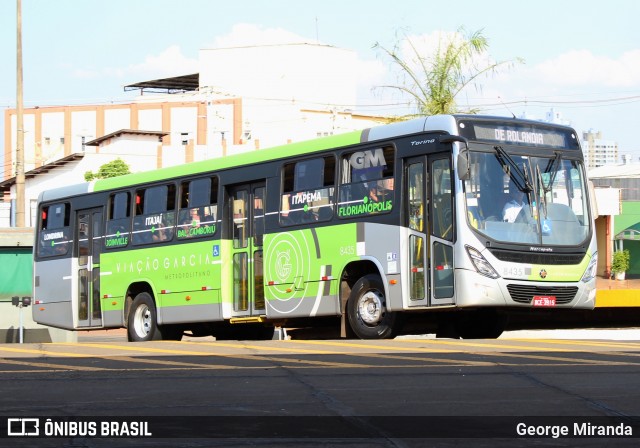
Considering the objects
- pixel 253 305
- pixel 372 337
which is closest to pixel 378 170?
pixel 372 337

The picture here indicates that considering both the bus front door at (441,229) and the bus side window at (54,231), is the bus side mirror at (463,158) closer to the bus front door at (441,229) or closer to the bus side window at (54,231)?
the bus front door at (441,229)

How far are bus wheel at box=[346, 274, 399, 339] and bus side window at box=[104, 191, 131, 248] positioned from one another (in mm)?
6389

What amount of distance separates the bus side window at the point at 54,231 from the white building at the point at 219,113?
66670mm

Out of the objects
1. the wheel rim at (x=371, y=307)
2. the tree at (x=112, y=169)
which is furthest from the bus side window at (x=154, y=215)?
the tree at (x=112, y=169)

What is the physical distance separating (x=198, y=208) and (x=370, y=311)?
482 cm

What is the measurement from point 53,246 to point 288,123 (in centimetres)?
7529

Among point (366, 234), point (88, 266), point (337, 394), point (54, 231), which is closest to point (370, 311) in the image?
point (366, 234)

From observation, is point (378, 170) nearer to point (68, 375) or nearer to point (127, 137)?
point (68, 375)

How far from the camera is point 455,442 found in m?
7.52

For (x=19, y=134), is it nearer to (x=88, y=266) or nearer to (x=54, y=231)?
(x=54, y=231)

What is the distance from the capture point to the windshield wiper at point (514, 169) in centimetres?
1748

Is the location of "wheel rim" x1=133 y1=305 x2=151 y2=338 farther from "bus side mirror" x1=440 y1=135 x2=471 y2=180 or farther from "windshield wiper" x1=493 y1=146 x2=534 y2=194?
"windshield wiper" x1=493 y1=146 x2=534 y2=194

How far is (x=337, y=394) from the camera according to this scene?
391 inches

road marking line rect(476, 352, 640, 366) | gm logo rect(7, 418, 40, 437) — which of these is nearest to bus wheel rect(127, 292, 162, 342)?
road marking line rect(476, 352, 640, 366)
